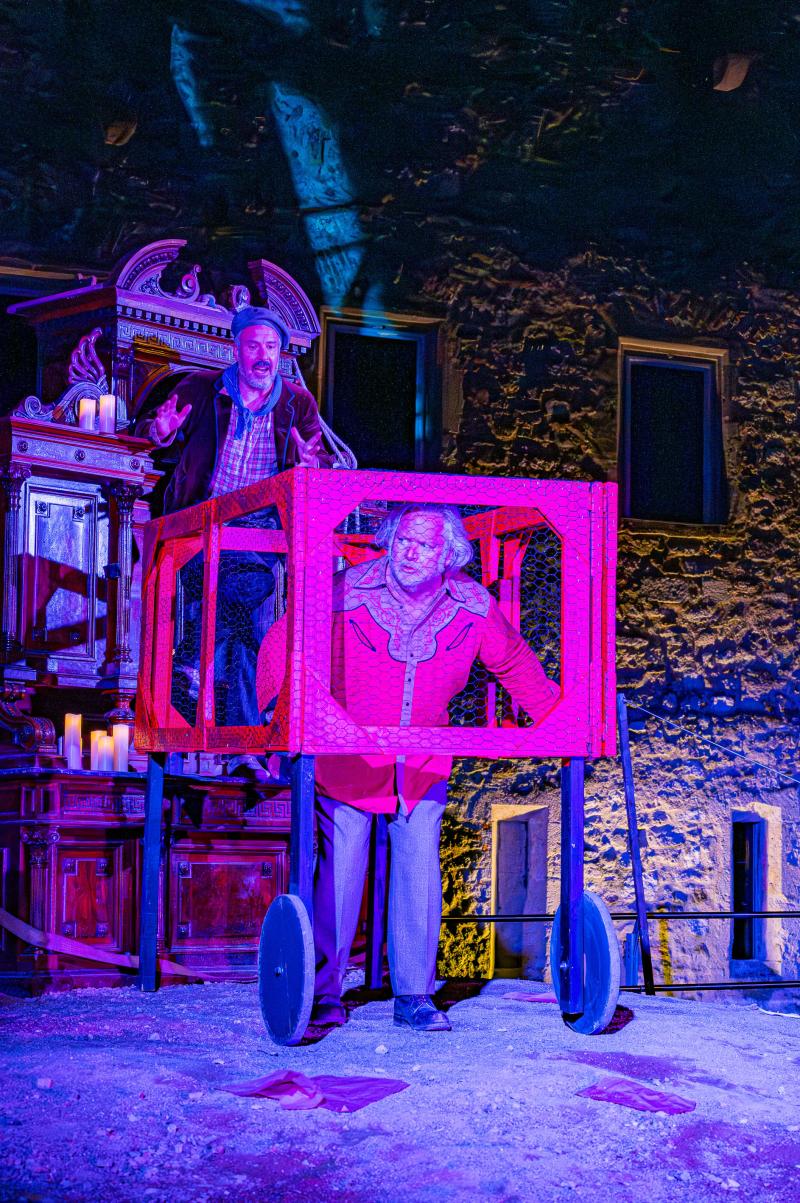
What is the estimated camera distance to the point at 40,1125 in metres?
3.38

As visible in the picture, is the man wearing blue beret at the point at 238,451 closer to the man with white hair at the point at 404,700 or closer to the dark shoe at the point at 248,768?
the dark shoe at the point at 248,768

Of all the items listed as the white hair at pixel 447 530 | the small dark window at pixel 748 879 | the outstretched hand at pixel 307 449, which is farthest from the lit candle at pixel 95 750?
the small dark window at pixel 748 879

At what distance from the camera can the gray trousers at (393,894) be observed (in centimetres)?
474

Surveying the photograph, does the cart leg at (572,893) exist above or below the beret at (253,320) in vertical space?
below

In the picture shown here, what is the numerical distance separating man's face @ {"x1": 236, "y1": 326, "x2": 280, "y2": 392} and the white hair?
280 cm

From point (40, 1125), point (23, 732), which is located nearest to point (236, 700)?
point (23, 732)

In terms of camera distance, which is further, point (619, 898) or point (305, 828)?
point (619, 898)

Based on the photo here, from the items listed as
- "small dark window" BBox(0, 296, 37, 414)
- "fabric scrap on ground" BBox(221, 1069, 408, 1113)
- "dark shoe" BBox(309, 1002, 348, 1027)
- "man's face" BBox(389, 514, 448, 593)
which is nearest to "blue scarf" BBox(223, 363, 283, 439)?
"small dark window" BBox(0, 296, 37, 414)

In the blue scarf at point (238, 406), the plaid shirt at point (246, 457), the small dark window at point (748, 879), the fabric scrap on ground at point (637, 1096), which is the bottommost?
the small dark window at point (748, 879)

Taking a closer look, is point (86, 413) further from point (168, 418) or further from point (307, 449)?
point (307, 449)

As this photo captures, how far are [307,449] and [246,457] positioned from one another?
40 cm

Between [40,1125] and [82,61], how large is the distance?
19.7 ft

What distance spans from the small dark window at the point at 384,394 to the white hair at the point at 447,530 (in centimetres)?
343

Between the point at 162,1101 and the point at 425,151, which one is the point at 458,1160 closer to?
the point at 162,1101
